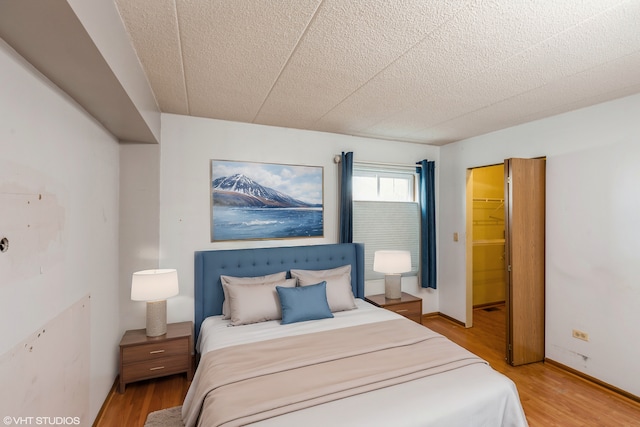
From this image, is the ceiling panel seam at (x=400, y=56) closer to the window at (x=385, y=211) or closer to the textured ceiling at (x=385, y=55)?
the textured ceiling at (x=385, y=55)

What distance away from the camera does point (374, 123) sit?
3258 millimetres

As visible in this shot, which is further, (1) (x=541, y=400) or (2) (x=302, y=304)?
(2) (x=302, y=304)

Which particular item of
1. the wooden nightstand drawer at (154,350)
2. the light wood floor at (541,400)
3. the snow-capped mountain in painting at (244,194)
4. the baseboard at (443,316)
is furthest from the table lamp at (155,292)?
the baseboard at (443,316)

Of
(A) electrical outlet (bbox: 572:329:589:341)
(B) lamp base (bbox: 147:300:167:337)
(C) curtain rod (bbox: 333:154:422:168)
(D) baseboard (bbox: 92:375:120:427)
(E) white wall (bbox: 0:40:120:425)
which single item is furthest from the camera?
(C) curtain rod (bbox: 333:154:422:168)

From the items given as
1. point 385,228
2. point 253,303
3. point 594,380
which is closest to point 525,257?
point 594,380

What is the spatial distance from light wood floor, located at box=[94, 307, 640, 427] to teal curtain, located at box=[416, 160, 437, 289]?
3.92ft

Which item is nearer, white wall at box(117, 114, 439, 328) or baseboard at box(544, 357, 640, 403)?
baseboard at box(544, 357, 640, 403)

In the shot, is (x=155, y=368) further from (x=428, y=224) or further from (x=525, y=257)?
(x=525, y=257)

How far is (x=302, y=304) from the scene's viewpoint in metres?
2.66

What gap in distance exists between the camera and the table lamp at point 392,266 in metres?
3.43

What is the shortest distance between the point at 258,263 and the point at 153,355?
1173 millimetres

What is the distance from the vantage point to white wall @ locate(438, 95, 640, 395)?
2.45 metres

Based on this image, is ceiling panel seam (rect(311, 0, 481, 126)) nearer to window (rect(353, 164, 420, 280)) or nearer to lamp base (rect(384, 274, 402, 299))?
window (rect(353, 164, 420, 280))

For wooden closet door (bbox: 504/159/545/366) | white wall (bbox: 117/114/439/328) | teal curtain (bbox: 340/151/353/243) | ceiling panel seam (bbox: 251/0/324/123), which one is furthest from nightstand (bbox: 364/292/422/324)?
ceiling panel seam (bbox: 251/0/324/123)
